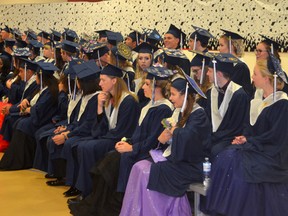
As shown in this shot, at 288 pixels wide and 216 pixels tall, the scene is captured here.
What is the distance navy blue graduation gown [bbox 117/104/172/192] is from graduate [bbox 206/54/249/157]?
527 millimetres

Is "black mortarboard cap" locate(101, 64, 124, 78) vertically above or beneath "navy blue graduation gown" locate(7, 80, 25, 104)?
above

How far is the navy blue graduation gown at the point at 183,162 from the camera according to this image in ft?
15.7

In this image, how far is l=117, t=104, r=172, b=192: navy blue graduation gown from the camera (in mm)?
5340

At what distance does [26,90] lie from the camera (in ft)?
27.1

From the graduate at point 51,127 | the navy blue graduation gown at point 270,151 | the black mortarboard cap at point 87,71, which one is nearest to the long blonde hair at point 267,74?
the navy blue graduation gown at point 270,151

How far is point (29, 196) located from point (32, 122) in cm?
145

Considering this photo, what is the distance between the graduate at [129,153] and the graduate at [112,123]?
1.30 ft

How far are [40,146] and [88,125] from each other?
1.17m

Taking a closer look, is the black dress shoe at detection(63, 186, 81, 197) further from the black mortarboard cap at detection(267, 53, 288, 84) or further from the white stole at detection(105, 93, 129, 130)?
the black mortarboard cap at detection(267, 53, 288, 84)

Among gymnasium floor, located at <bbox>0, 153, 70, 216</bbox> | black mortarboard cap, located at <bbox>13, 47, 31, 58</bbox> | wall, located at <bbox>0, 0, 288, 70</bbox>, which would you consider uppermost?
wall, located at <bbox>0, 0, 288, 70</bbox>

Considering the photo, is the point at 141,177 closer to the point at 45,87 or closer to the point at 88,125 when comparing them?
the point at 88,125

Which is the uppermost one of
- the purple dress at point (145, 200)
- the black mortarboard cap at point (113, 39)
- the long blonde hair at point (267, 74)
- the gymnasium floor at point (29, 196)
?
the black mortarboard cap at point (113, 39)

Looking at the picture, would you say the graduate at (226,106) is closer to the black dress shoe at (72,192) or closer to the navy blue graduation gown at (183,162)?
the navy blue graduation gown at (183,162)

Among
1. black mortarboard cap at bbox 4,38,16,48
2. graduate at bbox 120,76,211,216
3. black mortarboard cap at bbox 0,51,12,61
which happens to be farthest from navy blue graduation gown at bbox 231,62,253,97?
black mortarboard cap at bbox 4,38,16,48
